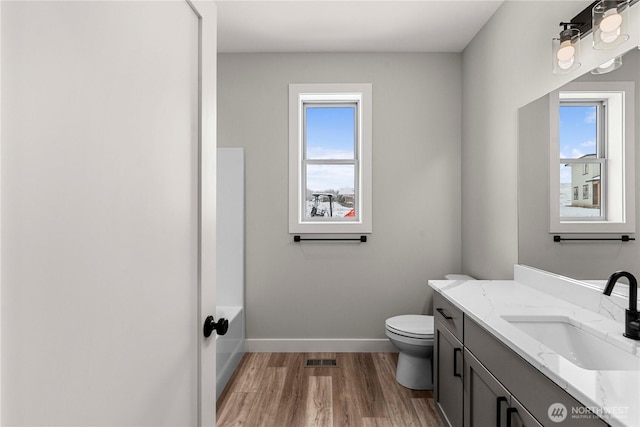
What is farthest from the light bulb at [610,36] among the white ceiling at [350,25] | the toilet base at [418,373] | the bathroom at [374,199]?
the toilet base at [418,373]

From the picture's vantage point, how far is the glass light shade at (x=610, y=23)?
1435 millimetres

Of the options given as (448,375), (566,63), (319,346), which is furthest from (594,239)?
(319,346)

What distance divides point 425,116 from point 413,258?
1217 millimetres

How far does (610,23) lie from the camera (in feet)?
4.85

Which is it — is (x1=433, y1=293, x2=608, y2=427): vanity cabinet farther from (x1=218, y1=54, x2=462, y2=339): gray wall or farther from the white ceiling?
the white ceiling

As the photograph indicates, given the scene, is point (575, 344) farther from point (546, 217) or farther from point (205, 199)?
point (205, 199)

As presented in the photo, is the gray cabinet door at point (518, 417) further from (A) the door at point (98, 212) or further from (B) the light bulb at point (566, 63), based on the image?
(B) the light bulb at point (566, 63)

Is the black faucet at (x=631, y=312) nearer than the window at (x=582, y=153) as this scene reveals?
Yes

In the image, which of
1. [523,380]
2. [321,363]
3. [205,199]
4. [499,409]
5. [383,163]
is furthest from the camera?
[383,163]

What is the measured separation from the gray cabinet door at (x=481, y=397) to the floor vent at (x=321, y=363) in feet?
4.51

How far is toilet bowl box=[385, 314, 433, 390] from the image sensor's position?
2.40 metres

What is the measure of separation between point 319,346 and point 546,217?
81.2 inches

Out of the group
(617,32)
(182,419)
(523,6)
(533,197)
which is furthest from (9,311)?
(523,6)

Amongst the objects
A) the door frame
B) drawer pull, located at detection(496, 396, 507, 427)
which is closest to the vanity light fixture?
drawer pull, located at detection(496, 396, 507, 427)
